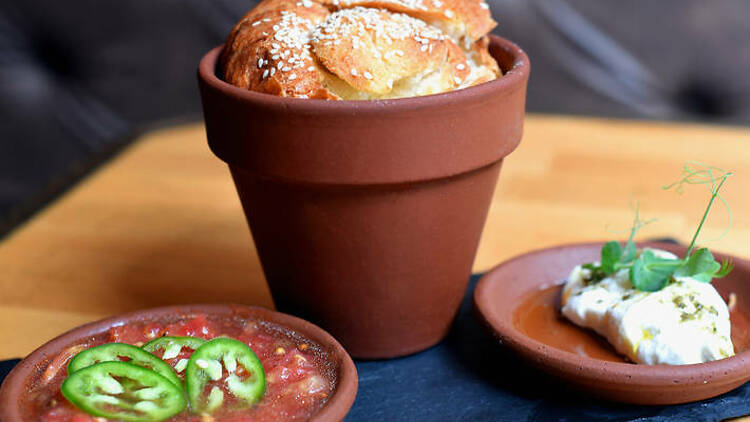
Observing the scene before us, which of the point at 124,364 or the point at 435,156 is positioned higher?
the point at 435,156

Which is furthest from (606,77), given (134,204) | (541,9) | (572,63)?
(134,204)

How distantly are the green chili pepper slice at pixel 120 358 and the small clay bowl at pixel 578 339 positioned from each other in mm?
317

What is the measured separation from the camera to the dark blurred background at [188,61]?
200 cm

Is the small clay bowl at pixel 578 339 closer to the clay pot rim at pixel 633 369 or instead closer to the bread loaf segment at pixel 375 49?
the clay pot rim at pixel 633 369

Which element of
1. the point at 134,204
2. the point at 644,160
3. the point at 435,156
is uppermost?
the point at 435,156

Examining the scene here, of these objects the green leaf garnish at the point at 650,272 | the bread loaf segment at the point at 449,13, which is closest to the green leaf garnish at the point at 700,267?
the green leaf garnish at the point at 650,272

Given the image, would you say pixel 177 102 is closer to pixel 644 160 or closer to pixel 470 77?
pixel 644 160

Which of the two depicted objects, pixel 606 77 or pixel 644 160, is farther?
pixel 606 77

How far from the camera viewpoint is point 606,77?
2.12m

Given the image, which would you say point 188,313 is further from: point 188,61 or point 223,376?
point 188,61

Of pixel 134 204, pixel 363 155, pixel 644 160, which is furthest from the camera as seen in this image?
pixel 644 160

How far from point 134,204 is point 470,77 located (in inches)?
28.2

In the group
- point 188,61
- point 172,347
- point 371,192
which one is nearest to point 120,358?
point 172,347

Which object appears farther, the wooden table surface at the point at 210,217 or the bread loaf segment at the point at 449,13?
the wooden table surface at the point at 210,217
